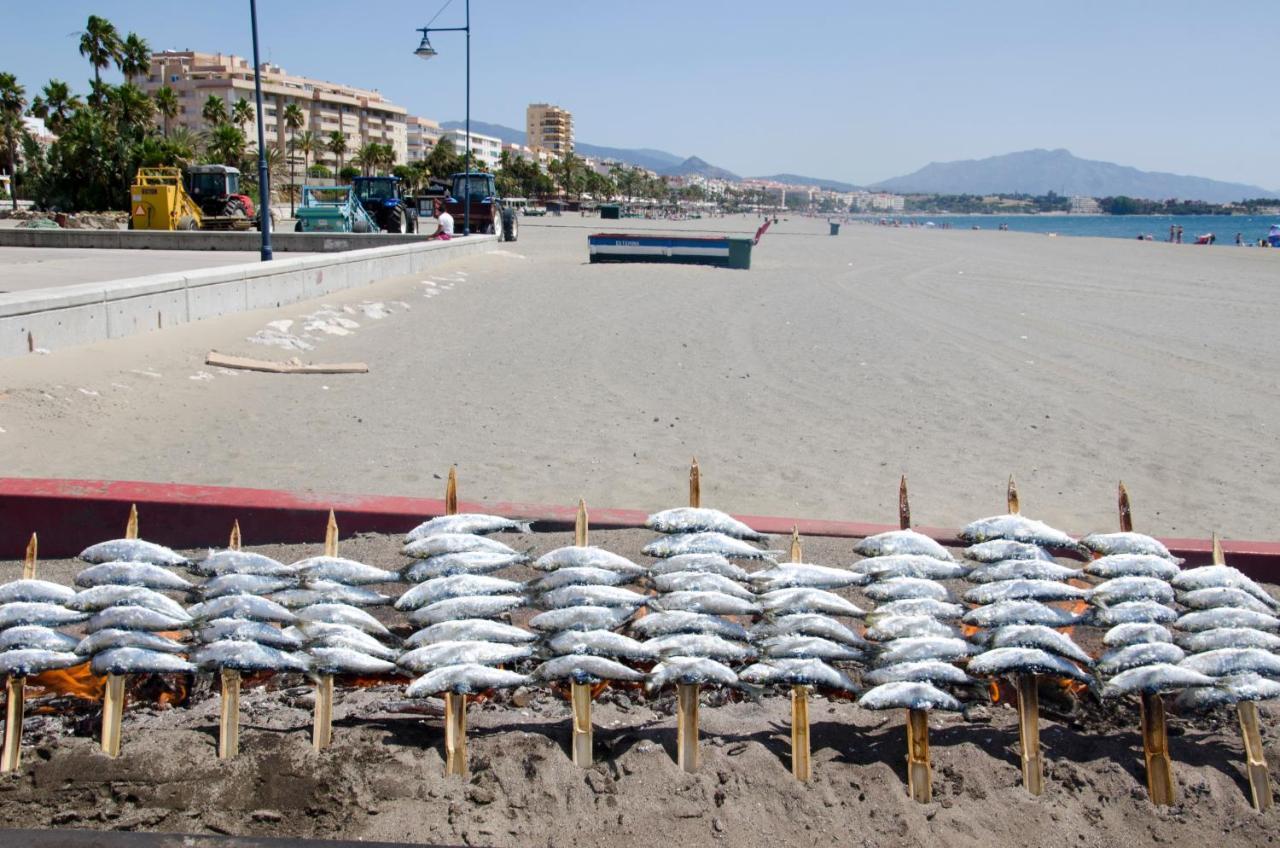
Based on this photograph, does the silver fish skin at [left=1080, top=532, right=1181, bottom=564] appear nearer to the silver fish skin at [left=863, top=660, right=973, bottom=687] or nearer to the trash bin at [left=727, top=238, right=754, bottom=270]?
the silver fish skin at [left=863, top=660, right=973, bottom=687]

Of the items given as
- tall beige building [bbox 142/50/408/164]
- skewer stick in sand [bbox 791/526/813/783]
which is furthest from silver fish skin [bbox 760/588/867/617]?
tall beige building [bbox 142/50/408/164]

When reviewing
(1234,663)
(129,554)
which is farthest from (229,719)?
(1234,663)

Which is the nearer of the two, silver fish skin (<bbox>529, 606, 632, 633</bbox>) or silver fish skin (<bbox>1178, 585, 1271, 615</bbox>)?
silver fish skin (<bbox>529, 606, 632, 633</bbox>)

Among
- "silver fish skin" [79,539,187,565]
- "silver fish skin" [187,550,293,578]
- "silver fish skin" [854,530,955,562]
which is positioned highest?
"silver fish skin" [854,530,955,562]

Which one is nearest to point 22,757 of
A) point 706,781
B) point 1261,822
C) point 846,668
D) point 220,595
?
point 220,595

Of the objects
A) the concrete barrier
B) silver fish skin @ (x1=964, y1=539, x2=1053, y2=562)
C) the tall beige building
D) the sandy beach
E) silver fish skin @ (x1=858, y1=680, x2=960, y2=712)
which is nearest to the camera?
silver fish skin @ (x1=858, y1=680, x2=960, y2=712)

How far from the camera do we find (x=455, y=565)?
4.34 m

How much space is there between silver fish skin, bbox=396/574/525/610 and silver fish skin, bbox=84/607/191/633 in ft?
2.83

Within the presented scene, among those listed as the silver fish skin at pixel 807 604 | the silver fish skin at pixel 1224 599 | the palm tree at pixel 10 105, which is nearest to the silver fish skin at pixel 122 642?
the silver fish skin at pixel 807 604

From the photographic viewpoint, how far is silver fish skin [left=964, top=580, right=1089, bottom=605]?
4.19 m

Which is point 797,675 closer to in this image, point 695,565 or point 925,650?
point 925,650

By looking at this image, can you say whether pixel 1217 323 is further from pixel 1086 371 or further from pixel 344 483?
pixel 344 483

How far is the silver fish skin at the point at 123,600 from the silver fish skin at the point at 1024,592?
10.7ft

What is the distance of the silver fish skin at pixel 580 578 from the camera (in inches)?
164
